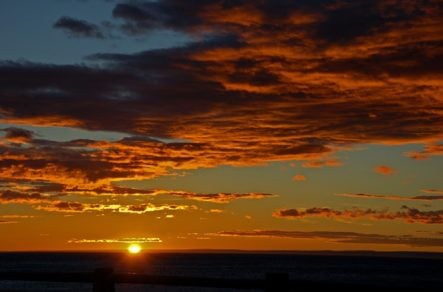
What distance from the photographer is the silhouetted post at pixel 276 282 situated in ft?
24.3

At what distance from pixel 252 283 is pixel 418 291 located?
1754mm

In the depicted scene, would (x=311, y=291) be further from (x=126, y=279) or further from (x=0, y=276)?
(x=0, y=276)

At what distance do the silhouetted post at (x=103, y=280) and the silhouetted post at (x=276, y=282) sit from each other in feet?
7.06

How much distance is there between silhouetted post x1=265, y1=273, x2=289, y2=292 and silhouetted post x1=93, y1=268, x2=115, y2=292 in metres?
2.15

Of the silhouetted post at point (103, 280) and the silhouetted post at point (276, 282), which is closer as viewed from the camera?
the silhouetted post at point (276, 282)

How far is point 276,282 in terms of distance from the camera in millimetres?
7445

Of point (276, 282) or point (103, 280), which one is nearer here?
point (276, 282)

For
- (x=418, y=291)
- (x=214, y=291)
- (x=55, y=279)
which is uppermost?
(x=214, y=291)

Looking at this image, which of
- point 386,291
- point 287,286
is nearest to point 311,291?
point 287,286

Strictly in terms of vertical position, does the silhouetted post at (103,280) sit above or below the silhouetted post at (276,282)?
above

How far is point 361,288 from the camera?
703 cm

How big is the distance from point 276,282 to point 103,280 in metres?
2.34

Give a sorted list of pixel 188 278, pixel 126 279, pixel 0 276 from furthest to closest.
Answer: pixel 0 276 < pixel 126 279 < pixel 188 278

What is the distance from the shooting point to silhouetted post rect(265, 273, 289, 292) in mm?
7402
